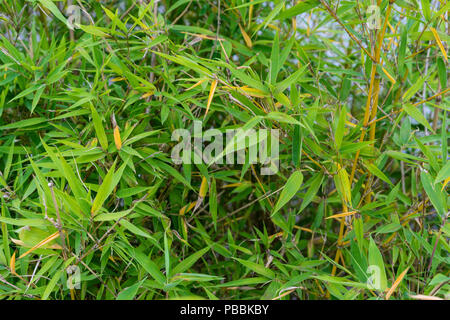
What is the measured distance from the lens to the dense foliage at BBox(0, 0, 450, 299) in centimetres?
87

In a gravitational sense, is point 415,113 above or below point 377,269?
above

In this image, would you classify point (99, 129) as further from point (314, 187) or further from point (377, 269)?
point (377, 269)

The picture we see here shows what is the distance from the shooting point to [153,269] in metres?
0.91

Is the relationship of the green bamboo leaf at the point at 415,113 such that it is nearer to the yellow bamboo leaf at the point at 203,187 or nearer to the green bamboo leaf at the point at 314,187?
the green bamboo leaf at the point at 314,187

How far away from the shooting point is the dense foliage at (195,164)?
87cm

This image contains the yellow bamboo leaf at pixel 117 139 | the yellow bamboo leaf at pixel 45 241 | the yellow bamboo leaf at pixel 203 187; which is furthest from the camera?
the yellow bamboo leaf at pixel 203 187

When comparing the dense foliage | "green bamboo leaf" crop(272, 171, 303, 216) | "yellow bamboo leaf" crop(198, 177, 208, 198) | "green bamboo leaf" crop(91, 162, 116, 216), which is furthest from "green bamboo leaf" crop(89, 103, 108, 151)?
"green bamboo leaf" crop(272, 171, 303, 216)

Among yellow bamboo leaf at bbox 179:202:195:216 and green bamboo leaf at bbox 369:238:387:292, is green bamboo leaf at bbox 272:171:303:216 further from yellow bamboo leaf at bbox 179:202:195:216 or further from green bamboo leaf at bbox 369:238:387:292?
yellow bamboo leaf at bbox 179:202:195:216

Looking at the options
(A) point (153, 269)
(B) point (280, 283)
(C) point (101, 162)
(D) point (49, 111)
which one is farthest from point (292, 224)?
(D) point (49, 111)

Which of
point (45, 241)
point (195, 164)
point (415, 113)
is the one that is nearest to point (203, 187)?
point (195, 164)

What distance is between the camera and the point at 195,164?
3.61 feet

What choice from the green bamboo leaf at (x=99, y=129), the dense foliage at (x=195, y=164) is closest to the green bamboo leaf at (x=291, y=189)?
the dense foliage at (x=195, y=164)

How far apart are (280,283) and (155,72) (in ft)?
1.84
